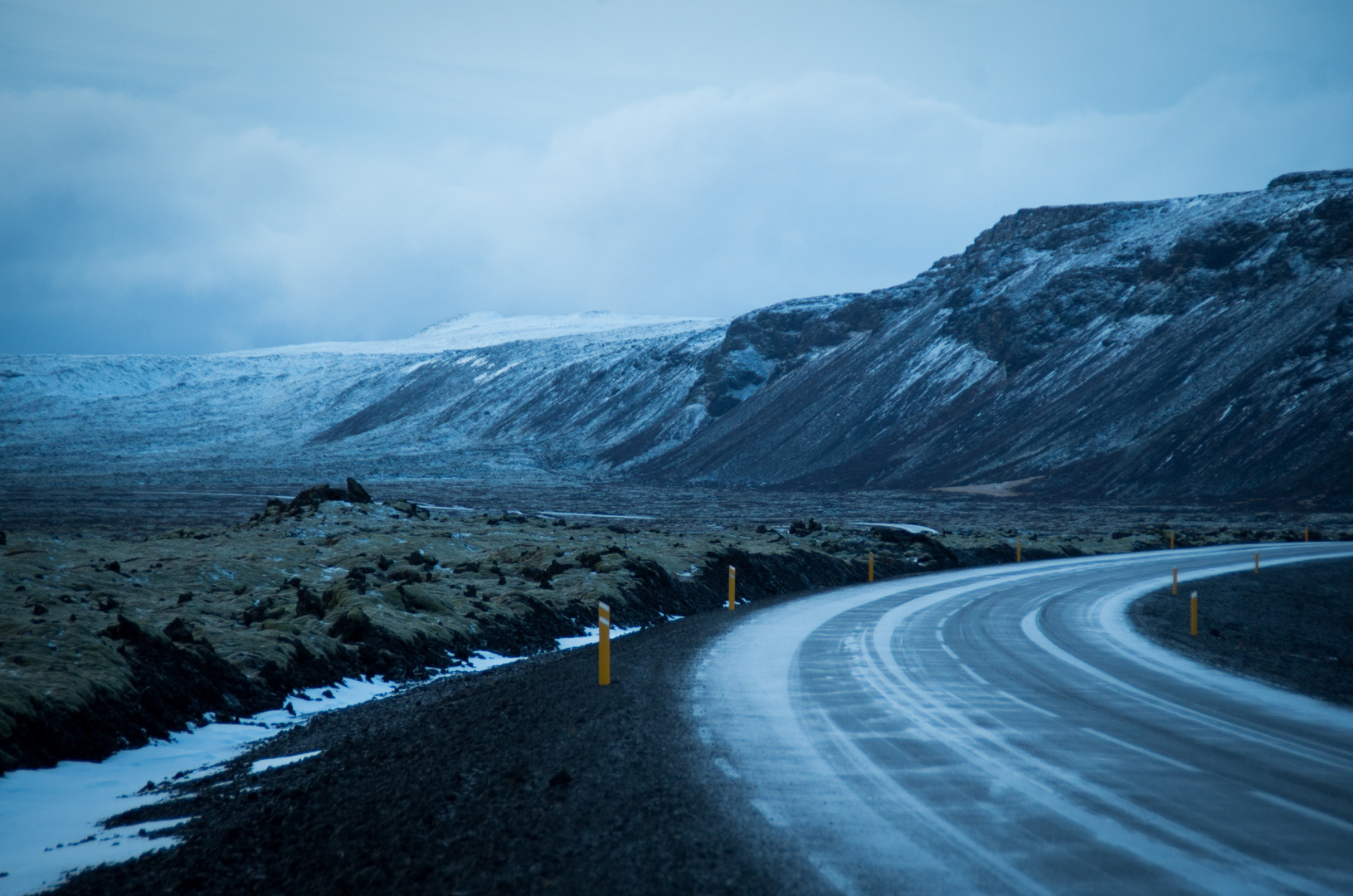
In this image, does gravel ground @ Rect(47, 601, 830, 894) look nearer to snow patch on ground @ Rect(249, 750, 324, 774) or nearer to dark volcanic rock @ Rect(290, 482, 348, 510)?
snow patch on ground @ Rect(249, 750, 324, 774)

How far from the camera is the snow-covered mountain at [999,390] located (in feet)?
253

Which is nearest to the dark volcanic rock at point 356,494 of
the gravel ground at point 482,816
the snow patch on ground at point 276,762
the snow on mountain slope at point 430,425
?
the gravel ground at point 482,816

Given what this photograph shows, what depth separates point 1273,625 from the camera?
1856cm

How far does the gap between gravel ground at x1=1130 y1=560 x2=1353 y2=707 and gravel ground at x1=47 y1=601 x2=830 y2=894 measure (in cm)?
817

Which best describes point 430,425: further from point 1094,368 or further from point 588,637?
point 588,637

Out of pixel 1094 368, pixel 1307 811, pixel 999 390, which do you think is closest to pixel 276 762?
pixel 1307 811

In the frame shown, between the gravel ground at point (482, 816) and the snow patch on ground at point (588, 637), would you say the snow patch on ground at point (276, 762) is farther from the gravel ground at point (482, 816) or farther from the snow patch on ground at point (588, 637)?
the snow patch on ground at point (588, 637)

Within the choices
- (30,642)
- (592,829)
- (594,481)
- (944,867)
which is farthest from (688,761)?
(594,481)

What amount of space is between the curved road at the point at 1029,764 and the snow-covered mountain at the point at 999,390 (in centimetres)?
6673

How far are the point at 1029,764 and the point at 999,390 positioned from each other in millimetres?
100372

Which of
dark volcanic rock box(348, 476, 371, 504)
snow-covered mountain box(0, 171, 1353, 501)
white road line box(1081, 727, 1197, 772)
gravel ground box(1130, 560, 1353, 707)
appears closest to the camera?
white road line box(1081, 727, 1197, 772)

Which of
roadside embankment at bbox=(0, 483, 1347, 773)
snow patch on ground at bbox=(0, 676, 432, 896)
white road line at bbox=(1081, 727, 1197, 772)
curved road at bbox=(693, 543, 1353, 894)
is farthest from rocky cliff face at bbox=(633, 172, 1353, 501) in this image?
snow patch on ground at bbox=(0, 676, 432, 896)

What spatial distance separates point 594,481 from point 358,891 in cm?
10987

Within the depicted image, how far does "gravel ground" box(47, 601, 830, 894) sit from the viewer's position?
5.04 meters
